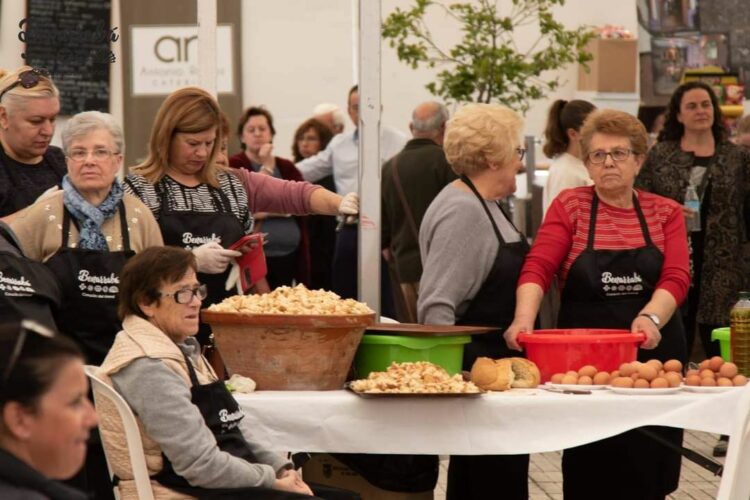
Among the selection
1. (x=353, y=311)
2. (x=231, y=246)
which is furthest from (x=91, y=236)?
(x=353, y=311)

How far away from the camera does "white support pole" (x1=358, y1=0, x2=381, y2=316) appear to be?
183 inches

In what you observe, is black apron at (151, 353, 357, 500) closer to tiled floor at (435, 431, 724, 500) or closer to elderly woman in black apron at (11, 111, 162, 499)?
elderly woman in black apron at (11, 111, 162, 499)

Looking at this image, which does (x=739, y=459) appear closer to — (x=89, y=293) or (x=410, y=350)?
(x=410, y=350)

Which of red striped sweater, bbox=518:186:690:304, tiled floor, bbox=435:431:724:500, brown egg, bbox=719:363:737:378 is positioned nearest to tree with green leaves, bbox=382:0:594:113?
tiled floor, bbox=435:431:724:500

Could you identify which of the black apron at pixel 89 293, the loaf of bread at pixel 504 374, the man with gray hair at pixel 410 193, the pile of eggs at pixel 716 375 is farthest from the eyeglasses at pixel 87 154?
the man with gray hair at pixel 410 193

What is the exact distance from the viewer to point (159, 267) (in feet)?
12.2

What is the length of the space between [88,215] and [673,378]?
69.9 inches

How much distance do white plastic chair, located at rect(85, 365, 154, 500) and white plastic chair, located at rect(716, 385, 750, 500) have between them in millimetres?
1512

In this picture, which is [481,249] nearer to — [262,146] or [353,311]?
[353,311]

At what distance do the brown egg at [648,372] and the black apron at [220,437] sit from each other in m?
0.97

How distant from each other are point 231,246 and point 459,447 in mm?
1047

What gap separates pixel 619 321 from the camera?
4617 mm

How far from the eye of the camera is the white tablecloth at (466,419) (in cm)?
402

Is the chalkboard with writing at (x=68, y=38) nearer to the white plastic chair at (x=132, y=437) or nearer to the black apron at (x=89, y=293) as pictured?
the black apron at (x=89, y=293)
